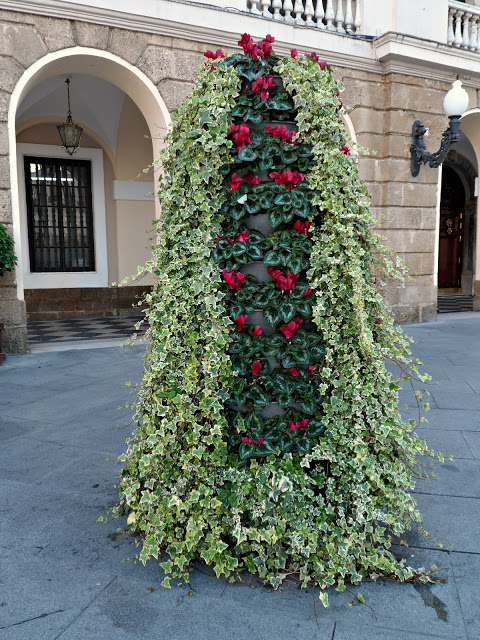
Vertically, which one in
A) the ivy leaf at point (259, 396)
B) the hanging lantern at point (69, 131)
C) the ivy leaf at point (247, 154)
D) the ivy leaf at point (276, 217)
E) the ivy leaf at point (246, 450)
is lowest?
the ivy leaf at point (246, 450)

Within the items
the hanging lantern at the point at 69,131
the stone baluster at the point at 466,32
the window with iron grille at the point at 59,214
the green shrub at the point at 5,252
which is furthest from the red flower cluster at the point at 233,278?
the window with iron grille at the point at 59,214

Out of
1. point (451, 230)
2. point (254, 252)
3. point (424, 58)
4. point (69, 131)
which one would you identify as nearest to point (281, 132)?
point (254, 252)

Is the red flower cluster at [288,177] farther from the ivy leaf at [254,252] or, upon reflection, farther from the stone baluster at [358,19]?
the stone baluster at [358,19]

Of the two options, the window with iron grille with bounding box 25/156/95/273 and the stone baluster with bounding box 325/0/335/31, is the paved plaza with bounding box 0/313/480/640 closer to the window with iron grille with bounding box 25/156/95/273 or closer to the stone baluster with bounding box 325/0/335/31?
the stone baluster with bounding box 325/0/335/31

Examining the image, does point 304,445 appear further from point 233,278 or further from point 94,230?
point 94,230

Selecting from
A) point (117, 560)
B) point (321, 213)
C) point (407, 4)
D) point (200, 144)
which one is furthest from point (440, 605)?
point (407, 4)

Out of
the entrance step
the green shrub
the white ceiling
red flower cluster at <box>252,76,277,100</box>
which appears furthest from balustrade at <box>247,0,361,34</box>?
red flower cluster at <box>252,76,277,100</box>

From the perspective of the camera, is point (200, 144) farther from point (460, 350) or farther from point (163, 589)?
point (460, 350)

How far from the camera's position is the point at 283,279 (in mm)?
1931

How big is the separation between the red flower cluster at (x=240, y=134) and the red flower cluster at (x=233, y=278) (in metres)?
0.46

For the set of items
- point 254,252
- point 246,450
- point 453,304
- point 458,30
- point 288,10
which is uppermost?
point 458,30

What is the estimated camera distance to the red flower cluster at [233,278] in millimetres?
1941

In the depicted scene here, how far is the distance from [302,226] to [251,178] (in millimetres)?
264

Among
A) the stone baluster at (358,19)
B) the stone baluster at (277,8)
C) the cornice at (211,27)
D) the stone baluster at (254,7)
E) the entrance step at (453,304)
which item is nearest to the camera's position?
the cornice at (211,27)
